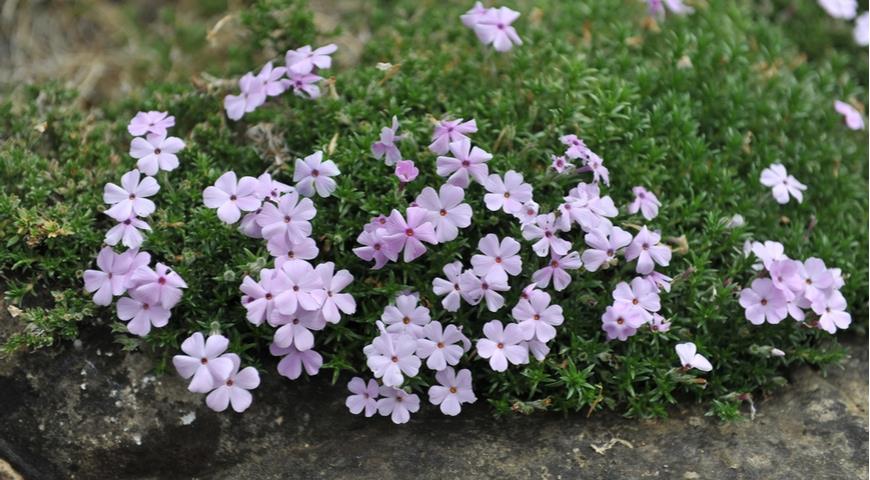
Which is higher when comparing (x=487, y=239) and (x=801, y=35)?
(x=487, y=239)

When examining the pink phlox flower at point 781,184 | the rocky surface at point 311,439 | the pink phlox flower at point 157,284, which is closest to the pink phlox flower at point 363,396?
the rocky surface at point 311,439

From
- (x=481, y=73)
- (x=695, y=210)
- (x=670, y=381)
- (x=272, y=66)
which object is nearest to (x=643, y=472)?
(x=670, y=381)

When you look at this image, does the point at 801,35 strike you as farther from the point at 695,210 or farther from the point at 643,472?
the point at 643,472

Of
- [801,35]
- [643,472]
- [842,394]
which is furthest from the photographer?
[801,35]

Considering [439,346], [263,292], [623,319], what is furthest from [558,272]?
[263,292]

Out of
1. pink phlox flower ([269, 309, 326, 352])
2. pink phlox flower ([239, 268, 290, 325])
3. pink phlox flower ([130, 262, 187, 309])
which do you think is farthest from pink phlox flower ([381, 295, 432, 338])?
pink phlox flower ([130, 262, 187, 309])

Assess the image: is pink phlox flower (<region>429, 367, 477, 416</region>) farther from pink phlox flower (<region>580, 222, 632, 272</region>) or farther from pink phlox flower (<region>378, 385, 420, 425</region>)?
pink phlox flower (<region>580, 222, 632, 272</region>)

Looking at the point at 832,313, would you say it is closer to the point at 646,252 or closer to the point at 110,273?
the point at 646,252

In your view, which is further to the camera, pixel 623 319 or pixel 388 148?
pixel 388 148
